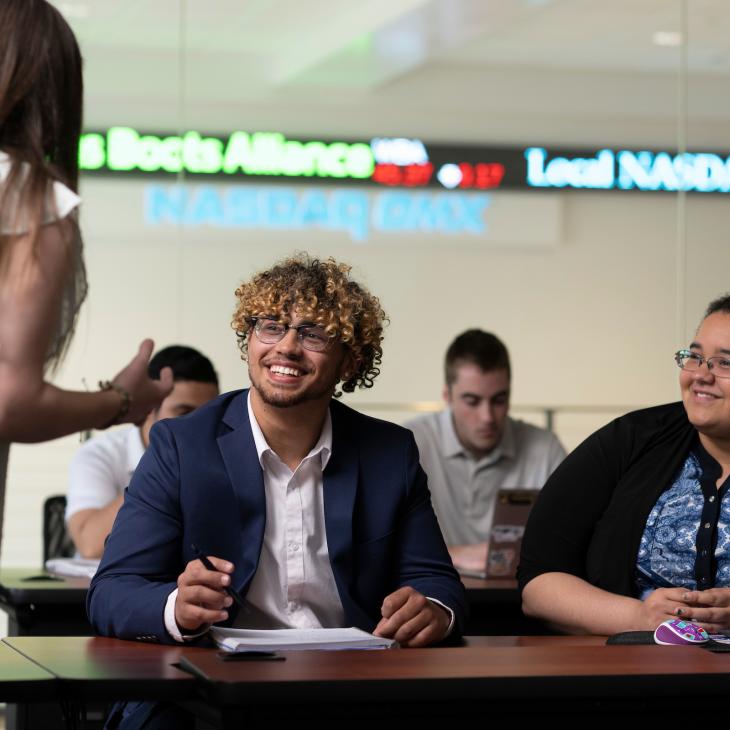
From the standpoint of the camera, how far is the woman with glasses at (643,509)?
115 inches

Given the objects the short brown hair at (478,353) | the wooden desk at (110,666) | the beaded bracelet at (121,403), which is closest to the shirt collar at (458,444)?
the short brown hair at (478,353)

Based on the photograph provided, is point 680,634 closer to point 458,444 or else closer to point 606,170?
point 458,444

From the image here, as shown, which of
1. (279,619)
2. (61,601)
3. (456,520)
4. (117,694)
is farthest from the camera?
(456,520)

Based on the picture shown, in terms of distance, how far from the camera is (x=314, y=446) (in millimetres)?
2684

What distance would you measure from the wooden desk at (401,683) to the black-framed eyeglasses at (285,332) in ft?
2.36

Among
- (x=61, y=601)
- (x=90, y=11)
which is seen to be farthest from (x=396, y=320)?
(x=61, y=601)

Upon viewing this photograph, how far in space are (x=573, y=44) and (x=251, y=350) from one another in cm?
468

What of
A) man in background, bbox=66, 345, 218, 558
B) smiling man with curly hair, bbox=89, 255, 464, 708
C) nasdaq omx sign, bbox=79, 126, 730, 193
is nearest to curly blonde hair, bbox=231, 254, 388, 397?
smiling man with curly hair, bbox=89, 255, 464, 708

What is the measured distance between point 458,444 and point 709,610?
2.26 metres

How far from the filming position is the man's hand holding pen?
87.6 inches

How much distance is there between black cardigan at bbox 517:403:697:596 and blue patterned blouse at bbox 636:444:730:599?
0.09ft

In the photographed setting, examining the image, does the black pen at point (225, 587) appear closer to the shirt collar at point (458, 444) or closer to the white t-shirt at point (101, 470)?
the white t-shirt at point (101, 470)

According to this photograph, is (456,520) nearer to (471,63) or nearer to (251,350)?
(251,350)

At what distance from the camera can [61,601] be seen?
3318mm
